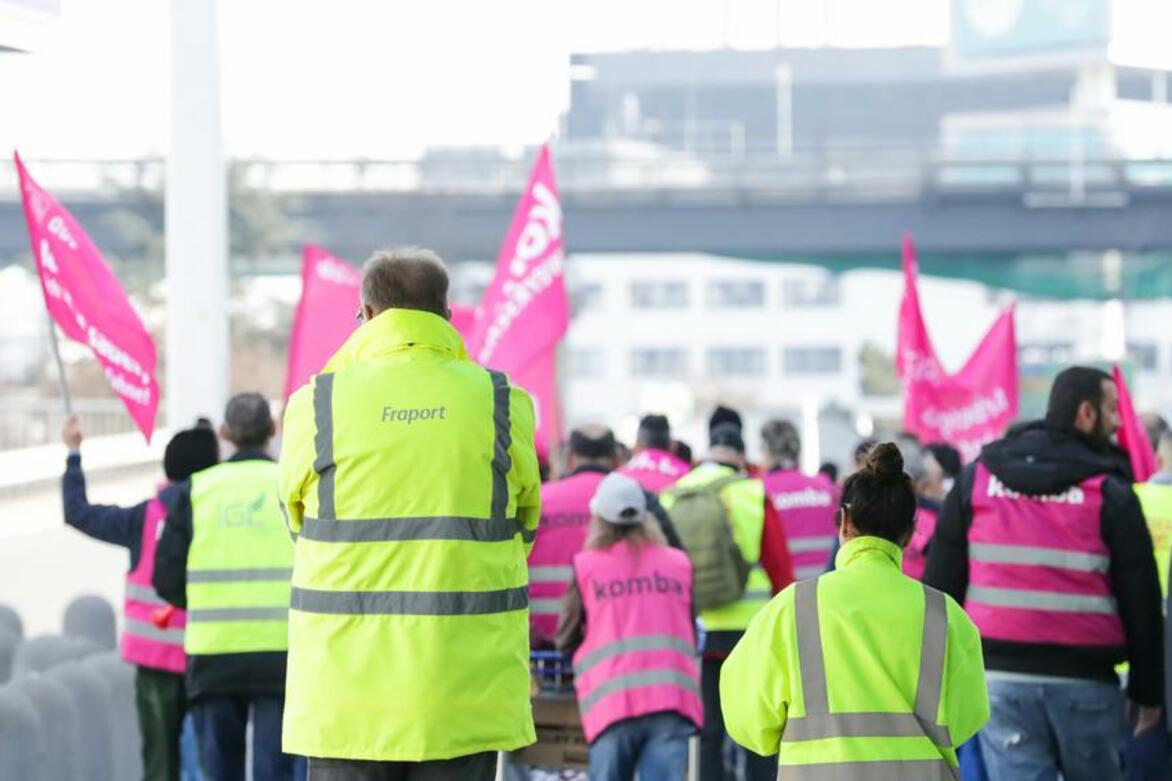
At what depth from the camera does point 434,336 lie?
5.55 meters

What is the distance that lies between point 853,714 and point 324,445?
141 centimetres

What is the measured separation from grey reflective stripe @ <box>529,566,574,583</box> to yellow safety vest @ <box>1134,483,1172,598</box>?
2.50 meters

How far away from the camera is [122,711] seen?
10844 mm

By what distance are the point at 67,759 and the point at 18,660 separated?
981mm

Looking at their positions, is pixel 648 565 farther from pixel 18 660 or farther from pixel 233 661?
pixel 18 660

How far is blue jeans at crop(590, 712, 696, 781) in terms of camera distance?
28.0 ft

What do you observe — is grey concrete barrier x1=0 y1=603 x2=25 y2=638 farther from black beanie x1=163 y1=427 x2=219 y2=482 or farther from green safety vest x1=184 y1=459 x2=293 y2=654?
green safety vest x1=184 y1=459 x2=293 y2=654

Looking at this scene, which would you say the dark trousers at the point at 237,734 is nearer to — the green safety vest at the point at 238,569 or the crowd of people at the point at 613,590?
the crowd of people at the point at 613,590

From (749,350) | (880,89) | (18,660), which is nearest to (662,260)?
(749,350)

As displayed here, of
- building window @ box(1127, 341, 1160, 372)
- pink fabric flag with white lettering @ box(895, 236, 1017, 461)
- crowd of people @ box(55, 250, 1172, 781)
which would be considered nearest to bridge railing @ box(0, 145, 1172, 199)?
pink fabric flag with white lettering @ box(895, 236, 1017, 461)

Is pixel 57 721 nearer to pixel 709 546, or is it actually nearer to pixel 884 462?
pixel 709 546

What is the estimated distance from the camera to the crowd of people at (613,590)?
5332 mm

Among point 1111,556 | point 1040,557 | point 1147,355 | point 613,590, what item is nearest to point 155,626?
point 613,590

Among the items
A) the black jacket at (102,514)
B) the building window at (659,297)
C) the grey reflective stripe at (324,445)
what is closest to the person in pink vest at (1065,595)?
the grey reflective stripe at (324,445)
